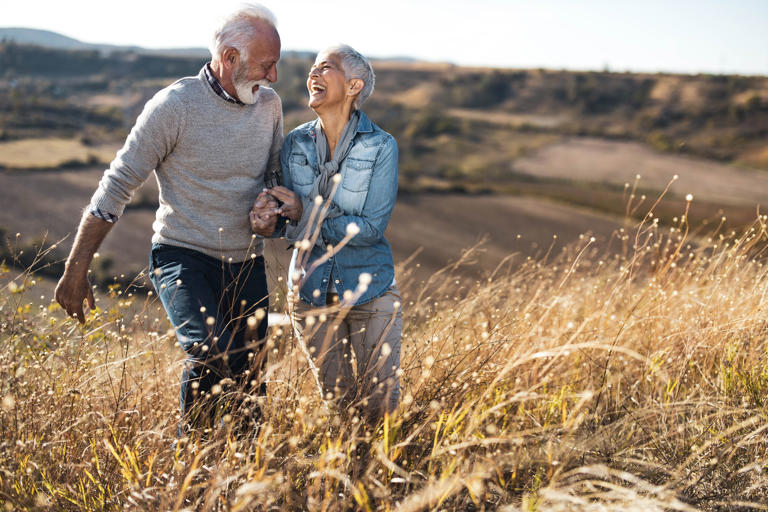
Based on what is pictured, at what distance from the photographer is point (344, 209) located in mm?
2654

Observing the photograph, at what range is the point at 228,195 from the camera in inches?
104

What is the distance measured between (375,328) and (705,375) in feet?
5.67

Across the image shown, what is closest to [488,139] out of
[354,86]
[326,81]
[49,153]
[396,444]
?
[49,153]

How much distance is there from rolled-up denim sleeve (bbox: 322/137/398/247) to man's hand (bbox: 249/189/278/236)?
0.81ft

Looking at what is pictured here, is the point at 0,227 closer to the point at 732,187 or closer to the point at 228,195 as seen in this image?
the point at 228,195

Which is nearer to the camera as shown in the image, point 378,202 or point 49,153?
point 378,202

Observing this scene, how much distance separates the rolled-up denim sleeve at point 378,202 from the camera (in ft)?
8.49

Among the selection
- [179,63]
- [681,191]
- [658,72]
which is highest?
[658,72]

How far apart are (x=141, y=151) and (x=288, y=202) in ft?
2.26

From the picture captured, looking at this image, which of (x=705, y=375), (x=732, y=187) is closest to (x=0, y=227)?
(x=705, y=375)

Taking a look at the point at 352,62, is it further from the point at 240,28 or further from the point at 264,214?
the point at 264,214

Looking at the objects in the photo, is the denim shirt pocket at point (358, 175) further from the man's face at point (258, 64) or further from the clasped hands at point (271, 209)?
the man's face at point (258, 64)

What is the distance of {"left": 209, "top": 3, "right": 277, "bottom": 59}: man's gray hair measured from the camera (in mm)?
2523

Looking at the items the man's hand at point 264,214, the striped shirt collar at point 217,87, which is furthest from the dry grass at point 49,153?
the man's hand at point 264,214
